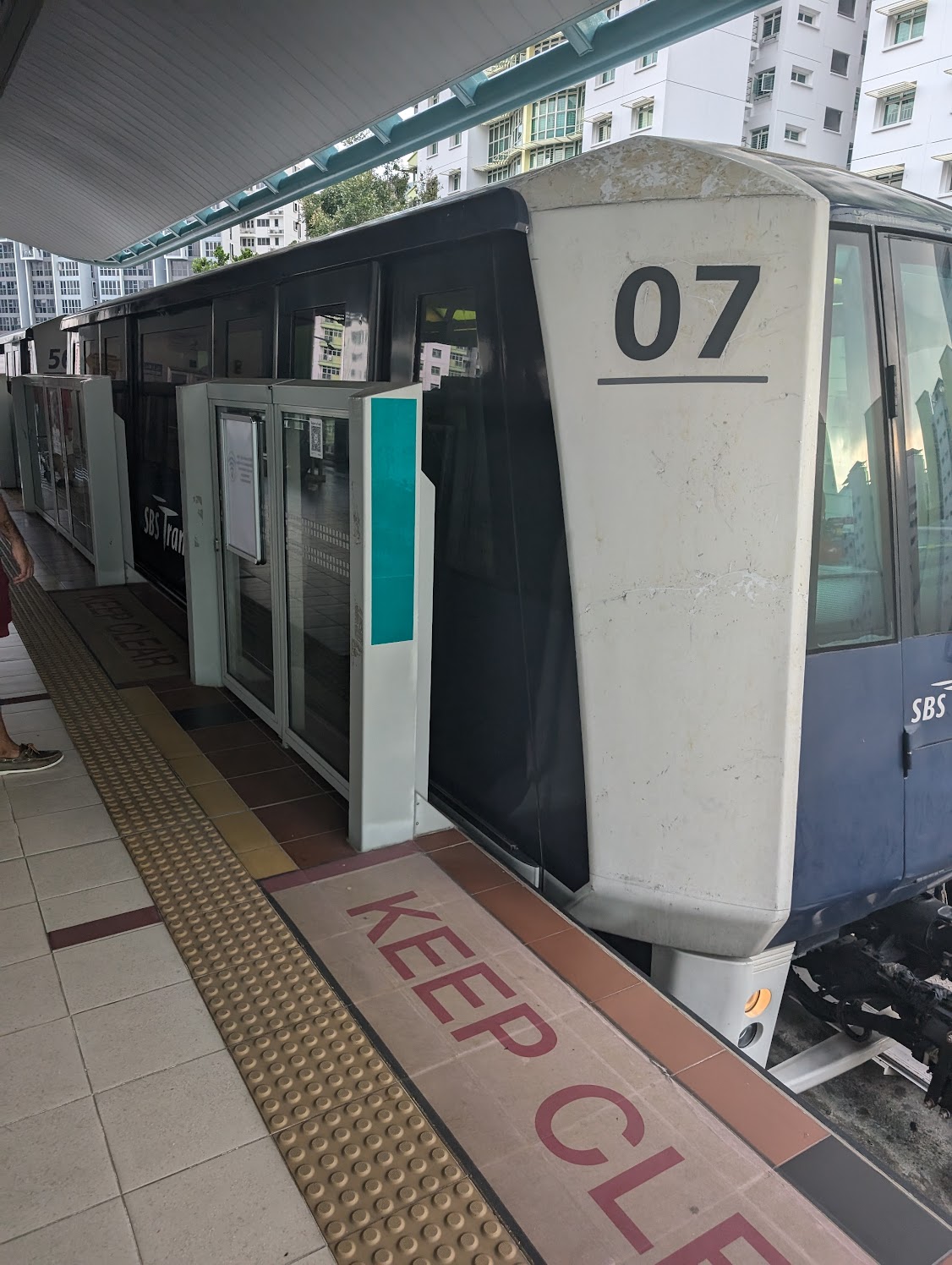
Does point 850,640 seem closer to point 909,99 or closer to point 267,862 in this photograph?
point 267,862

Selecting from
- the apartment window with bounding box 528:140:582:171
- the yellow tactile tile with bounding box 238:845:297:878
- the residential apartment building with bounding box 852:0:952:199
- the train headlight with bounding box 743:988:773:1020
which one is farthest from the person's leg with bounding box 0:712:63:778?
Answer: the apartment window with bounding box 528:140:582:171

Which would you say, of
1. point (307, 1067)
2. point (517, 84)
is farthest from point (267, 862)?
point (517, 84)

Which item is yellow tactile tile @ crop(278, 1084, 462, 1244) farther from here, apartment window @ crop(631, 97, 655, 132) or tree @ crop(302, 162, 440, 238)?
apartment window @ crop(631, 97, 655, 132)

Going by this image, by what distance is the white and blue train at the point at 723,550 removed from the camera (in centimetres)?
277

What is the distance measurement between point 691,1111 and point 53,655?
17.2 ft

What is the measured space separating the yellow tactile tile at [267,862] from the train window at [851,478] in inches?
84.5

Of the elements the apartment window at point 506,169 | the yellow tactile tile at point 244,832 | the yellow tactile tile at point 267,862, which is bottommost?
the yellow tactile tile at point 267,862

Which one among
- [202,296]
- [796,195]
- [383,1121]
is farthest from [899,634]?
[202,296]

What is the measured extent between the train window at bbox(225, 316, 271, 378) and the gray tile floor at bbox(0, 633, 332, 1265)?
323 centimetres

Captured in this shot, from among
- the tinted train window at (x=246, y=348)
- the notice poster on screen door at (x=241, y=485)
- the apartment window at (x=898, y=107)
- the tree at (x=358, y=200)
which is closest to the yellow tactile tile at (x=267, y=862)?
the notice poster on screen door at (x=241, y=485)

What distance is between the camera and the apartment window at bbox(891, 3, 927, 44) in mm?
27797

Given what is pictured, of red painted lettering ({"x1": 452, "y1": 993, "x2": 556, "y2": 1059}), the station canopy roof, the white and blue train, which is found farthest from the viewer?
the station canopy roof

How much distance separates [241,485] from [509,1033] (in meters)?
3.16

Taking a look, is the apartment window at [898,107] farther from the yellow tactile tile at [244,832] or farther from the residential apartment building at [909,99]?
the yellow tactile tile at [244,832]
